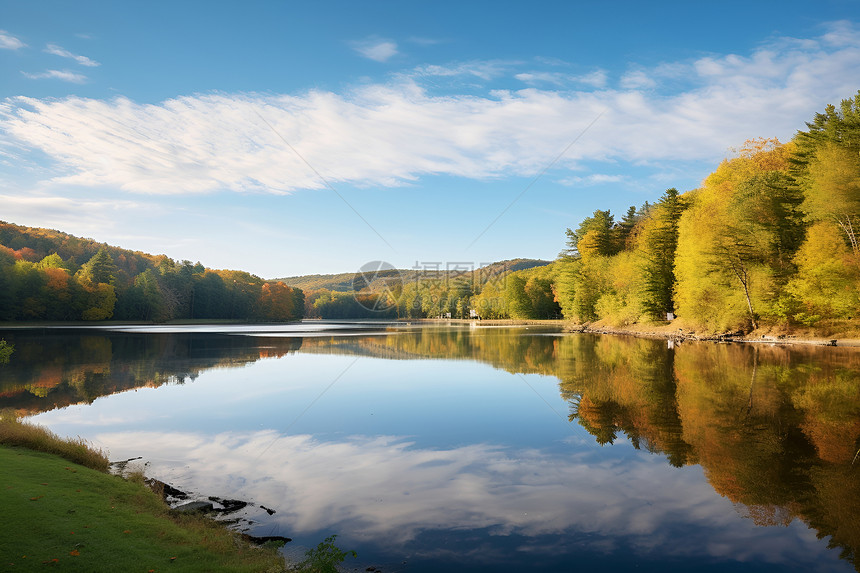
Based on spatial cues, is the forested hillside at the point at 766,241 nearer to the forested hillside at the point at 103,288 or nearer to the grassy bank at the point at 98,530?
the grassy bank at the point at 98,530

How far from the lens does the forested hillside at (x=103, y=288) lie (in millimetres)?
102000

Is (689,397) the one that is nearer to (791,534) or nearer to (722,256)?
(791,534)

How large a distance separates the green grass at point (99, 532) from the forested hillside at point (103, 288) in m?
113

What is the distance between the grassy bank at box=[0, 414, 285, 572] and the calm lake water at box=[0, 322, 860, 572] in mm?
1155

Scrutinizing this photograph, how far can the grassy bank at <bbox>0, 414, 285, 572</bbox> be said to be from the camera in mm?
6633

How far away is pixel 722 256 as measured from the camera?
172ft

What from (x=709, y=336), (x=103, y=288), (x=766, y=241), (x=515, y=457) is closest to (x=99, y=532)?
(x=515, y=457)

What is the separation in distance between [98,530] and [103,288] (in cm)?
→ 12238

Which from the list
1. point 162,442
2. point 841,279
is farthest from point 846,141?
point 162,442

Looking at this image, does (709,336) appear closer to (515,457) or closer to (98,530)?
(515,457)

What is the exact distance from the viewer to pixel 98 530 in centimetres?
757

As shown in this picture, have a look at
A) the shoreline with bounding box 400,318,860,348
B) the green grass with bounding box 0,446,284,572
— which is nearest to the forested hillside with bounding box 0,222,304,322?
the shoreline with bounding box 400,318,860,348

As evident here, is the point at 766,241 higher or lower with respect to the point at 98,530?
higher

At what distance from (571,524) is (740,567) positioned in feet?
8.74
